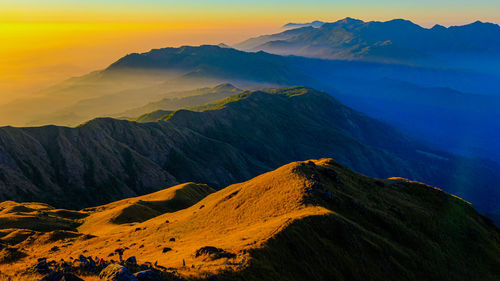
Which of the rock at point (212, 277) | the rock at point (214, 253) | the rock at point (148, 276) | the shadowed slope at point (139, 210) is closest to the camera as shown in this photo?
the rock at point (148, 276)

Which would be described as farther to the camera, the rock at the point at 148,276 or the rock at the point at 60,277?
the rock at the point at 60,277

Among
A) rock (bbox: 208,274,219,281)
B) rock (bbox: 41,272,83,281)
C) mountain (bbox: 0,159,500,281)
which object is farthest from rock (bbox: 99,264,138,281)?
rock (bbox: 208,274,219,281)

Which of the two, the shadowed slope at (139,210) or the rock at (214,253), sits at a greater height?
the rock at (214,253)

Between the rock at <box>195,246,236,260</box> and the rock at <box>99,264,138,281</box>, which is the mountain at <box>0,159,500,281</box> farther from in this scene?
the rock at <box>99,264,138,281</box>

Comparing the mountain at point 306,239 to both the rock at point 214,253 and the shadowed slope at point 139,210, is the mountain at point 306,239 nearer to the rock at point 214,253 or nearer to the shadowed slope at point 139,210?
the rock at point 214,253

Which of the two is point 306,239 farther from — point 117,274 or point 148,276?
point 117,274

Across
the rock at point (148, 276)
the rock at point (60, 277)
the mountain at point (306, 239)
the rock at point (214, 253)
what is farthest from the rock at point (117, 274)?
the rock at point (214, 253)

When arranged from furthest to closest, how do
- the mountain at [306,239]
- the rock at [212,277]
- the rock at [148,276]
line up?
the mountain at [306,239] → the rock at [212,277] → the rock at [148,276]
